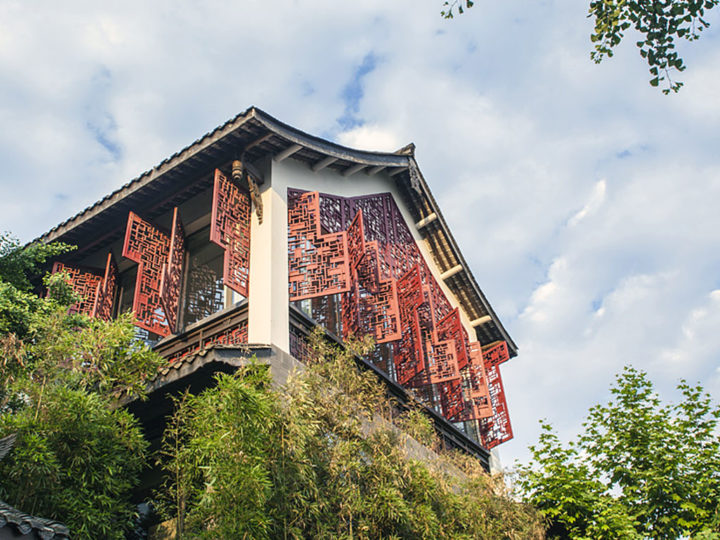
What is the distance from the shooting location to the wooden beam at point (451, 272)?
557 inches

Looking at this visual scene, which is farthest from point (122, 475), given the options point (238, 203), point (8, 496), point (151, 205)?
point (151, 205)

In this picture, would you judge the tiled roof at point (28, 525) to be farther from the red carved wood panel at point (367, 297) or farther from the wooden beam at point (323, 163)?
the wooden beam at point (323, 163)

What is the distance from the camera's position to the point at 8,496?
5.65 meters

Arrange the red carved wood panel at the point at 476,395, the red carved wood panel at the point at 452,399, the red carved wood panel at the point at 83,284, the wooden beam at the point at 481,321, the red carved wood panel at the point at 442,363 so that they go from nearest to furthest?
the red carved wood panel at the point at 83,284
the red carved wood panel at the point at 442,363
the red carved wood panel at the point at 452,399
the red carved wood panel at the point at 476,395
the wooden beam at the point at 481,321

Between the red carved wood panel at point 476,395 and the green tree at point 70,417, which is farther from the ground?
the red carved wood panel at point 476,395

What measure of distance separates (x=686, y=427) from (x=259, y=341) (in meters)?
7.08

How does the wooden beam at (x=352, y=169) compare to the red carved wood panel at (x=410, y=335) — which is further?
the wooden beam at (x=352, y=169)

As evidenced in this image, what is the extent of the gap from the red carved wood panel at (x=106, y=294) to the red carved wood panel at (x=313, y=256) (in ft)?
10.1

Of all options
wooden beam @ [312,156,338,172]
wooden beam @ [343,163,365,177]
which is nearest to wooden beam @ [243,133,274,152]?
wooden beam @ [312,156,338,172]

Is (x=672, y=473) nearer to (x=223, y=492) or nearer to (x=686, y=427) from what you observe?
(x=686, y=427)

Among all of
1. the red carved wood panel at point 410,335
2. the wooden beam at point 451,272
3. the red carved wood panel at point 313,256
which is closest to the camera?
the red carved wood panel at point 313,256

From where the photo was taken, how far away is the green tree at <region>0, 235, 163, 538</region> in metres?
5.61

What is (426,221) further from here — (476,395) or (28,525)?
(28,525)

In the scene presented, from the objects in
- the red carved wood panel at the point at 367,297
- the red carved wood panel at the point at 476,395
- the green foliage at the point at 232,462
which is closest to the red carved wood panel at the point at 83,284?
the red carved wood panel at the point at 367,297
